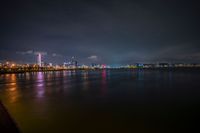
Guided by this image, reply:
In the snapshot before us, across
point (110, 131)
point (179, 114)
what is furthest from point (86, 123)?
point (179, 114)

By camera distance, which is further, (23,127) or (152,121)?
(152,121)

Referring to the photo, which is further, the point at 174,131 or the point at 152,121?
the point at 152,121

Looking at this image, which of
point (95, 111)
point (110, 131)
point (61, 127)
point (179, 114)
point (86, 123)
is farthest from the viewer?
point (95, 111)

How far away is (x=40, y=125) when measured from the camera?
937cm

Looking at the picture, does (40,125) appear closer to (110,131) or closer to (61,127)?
(61,127)

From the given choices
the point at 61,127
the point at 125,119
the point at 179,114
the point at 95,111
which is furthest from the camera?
the point at 95,111

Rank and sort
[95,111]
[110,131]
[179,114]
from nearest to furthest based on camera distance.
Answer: [110,131], [179,114], [95,111]

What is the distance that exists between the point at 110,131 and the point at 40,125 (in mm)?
4245

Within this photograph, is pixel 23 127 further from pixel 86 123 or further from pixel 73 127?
Result: pixel 86 123

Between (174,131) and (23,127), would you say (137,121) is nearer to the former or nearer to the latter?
(174,131)

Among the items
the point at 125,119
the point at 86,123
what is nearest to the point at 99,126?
the point at 86,123

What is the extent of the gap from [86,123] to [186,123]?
631 centimetres

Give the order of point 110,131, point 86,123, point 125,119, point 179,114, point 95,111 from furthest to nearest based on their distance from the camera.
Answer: point 95,111 → point 179,114 → point 125,119 → point 86,123 → point 110,131

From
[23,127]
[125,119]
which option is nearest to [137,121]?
[125,119]
